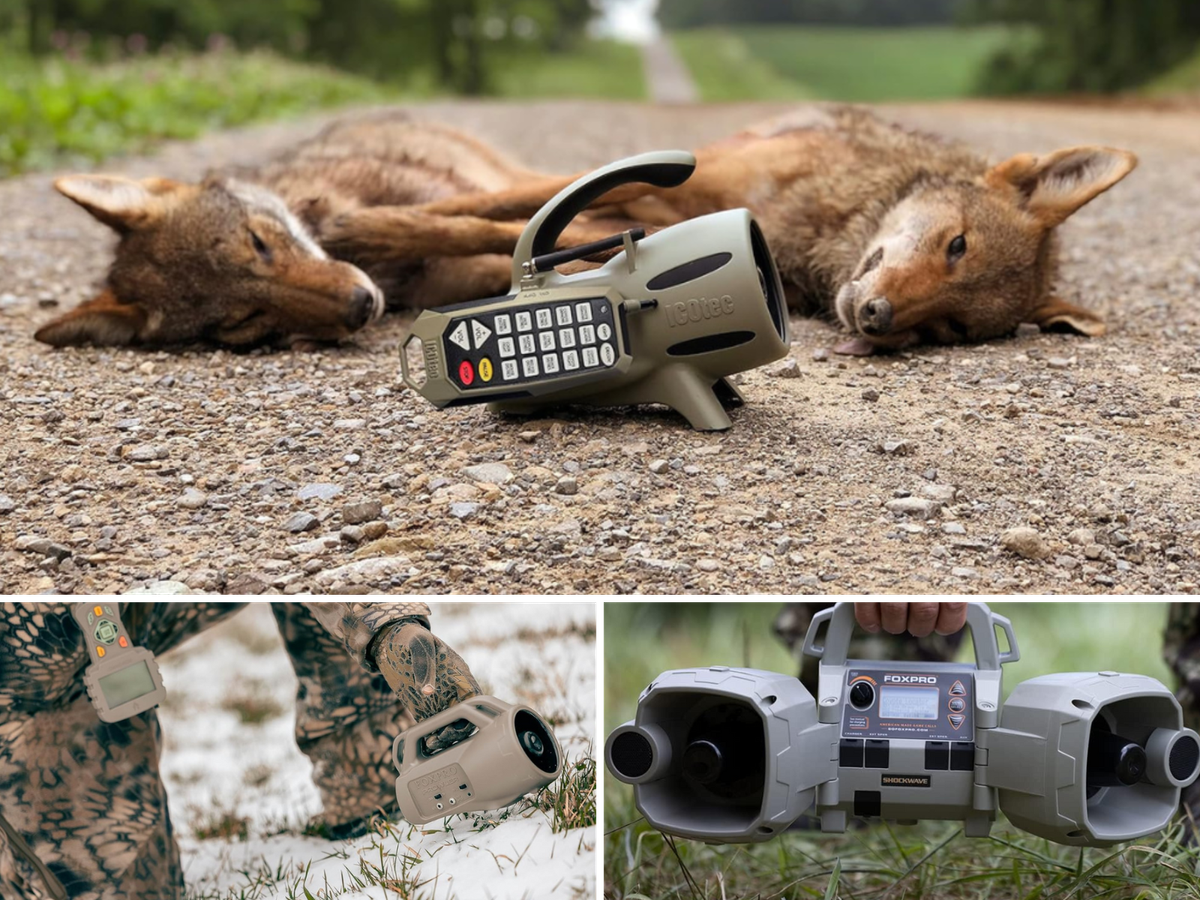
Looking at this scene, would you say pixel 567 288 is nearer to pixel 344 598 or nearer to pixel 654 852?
pixel 344 598

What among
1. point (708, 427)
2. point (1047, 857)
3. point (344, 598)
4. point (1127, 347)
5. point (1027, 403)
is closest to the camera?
point (344, 598)

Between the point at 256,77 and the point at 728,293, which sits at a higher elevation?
the point at 256,77

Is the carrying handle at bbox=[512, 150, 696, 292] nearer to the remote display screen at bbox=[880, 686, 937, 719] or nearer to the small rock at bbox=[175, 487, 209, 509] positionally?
the small rock at bbox=[175, 487, 209, 509]

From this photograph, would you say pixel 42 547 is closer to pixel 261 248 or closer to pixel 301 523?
pixel 301 523

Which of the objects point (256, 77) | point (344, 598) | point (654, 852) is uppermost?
point (256, 77)

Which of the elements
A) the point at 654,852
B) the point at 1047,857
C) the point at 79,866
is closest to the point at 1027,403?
the point at 1047,857

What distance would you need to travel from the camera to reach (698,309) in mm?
2770

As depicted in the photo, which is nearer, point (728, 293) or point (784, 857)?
point (784, 857)

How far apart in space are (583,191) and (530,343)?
16.5 inches

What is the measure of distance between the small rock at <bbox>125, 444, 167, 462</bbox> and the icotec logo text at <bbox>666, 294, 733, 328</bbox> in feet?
4.60

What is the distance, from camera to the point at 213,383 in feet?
11.9

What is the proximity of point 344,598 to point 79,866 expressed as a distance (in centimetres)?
81

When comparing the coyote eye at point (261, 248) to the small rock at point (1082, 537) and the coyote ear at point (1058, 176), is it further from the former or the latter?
the small rock at point (1082, 537)

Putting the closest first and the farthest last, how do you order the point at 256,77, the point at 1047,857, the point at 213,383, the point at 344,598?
the point at 344,598
the point at 1047,857
the point at 213,383
the point at 256,77
